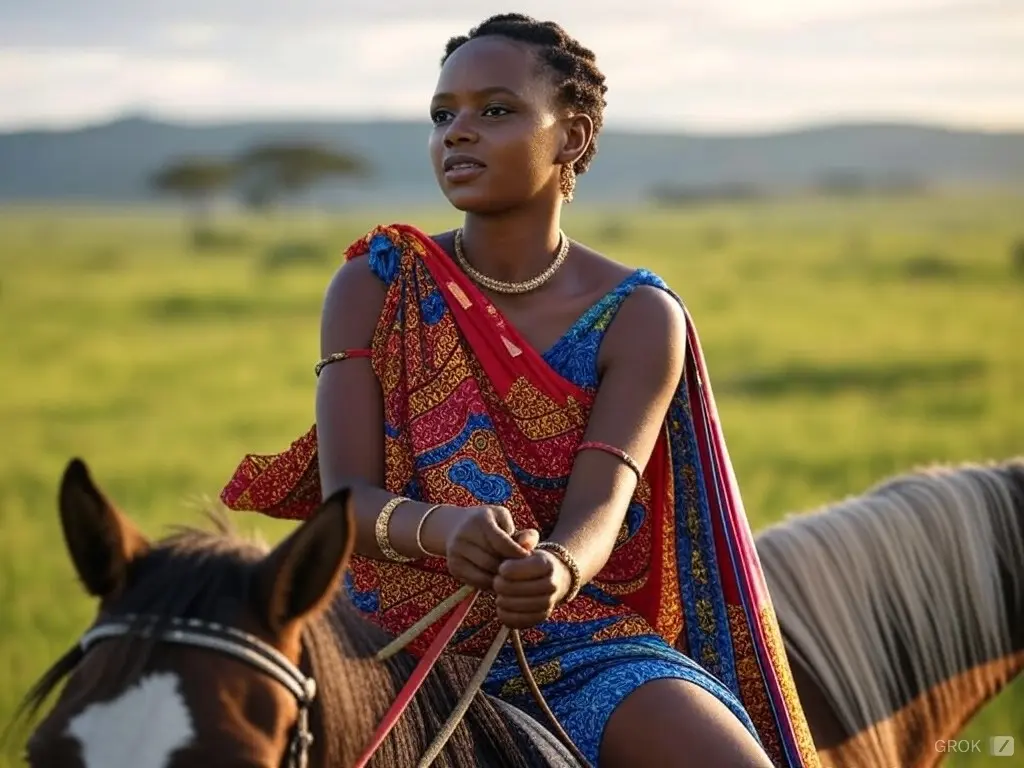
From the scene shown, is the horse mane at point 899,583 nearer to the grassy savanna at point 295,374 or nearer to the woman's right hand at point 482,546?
the woman's right hand at point 482,546

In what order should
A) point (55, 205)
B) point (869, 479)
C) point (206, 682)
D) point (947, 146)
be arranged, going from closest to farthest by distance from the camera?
point (206, 682)
point (869, 479)
point (55, 205)
point (947, 146)

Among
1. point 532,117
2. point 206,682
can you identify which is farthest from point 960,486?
point 206,682

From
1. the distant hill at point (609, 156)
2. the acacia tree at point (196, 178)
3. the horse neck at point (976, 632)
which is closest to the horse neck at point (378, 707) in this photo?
the horse neck at point (976, 632)

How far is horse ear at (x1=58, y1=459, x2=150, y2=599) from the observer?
209 centimetres

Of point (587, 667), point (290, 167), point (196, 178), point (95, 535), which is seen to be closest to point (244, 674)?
point (95, 535)

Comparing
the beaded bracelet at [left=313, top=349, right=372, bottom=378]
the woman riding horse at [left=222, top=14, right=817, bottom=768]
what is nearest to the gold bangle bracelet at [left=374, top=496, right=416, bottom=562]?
the woman riding horse at [left=222, top=14, right=817, bottom=768]

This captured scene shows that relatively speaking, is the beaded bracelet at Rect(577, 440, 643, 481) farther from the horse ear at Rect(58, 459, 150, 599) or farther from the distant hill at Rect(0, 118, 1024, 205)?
the distant hill at Rect(0, 118, 1024, 205)

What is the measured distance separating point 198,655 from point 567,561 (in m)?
0.82

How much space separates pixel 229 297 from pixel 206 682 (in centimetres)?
2916

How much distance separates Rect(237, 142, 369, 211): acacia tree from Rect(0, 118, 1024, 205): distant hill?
144ft

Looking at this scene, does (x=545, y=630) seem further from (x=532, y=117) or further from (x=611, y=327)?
(x=532, y=117)

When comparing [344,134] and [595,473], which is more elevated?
[344,134]

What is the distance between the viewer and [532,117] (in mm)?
3174

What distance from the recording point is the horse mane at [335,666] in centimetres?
217
